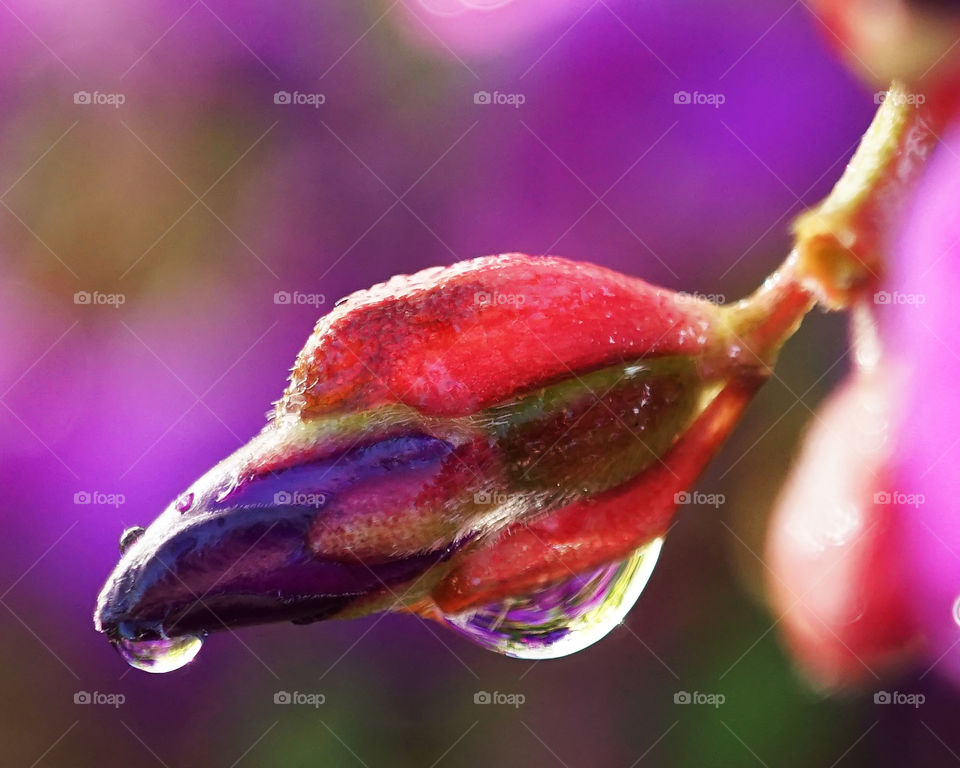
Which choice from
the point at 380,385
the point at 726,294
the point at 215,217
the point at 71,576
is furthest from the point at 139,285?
the point at 380,385

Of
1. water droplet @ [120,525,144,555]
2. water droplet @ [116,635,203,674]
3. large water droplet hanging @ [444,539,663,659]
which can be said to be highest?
large water droplet hanging @ [444,539,663,659]

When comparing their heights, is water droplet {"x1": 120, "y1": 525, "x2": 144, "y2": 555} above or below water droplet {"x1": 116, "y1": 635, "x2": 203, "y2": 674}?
above

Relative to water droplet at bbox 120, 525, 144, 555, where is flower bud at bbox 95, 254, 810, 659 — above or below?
above

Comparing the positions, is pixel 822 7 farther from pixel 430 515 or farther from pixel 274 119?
pixel 274 119
